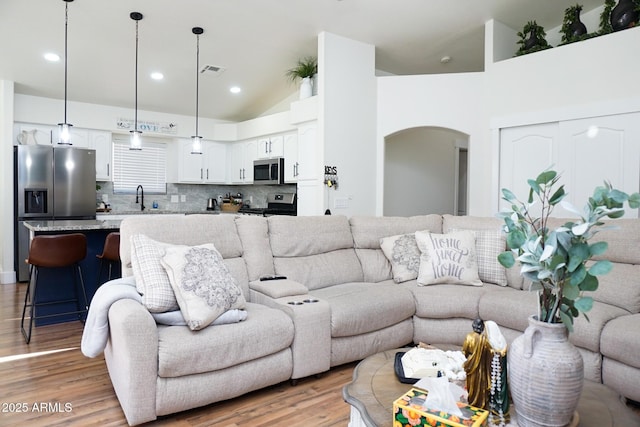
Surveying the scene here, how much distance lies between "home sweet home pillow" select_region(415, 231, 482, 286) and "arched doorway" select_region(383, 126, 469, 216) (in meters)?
2.55

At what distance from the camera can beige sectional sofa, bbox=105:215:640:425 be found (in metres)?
2.11

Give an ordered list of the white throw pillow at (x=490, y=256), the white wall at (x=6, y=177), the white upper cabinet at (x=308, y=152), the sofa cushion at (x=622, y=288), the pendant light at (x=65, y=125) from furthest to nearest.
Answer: the white wall at (x=6, y=177) < the white upper cabinet at (x=308, y=152) < the pendant light at (x=65, y=125) < the white throw pillow at (x=490, y=256) < the sofa cushion at (x=622, y=288)

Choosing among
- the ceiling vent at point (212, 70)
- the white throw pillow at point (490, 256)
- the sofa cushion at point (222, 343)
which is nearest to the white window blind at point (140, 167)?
the ceiling vent at point (212, 70)

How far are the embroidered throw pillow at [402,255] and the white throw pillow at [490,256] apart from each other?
0.52m

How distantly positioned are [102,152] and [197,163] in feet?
5.01

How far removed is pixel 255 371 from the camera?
7.85 feet

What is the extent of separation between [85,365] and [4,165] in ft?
13.7

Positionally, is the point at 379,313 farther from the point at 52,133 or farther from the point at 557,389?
the point at 52,133

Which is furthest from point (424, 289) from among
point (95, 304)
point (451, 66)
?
point (451, 66)

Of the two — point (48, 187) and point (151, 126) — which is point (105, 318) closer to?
point (48, 187)

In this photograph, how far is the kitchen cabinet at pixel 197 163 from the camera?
23.8 ft

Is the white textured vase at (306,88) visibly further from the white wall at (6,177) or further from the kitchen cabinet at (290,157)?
the white wall at (6,177)

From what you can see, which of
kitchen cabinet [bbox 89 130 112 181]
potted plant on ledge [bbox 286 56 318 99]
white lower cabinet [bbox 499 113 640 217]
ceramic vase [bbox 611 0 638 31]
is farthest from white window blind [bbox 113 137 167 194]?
ceramic vase [bbox 611 0 638 31]

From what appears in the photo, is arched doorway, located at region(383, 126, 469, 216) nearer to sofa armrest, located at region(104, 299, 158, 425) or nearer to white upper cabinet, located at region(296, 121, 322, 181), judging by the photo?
white upper cabinet, located at region(296, 121, 322, 181)
